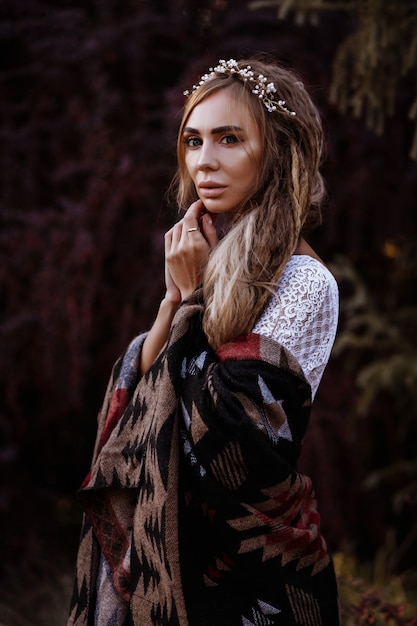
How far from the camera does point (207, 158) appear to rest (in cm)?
175

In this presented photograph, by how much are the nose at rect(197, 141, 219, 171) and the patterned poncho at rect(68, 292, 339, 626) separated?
33 centimetres

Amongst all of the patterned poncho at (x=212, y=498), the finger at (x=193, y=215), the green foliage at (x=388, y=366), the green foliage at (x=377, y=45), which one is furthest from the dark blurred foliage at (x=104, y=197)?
the patterned poncho at (x=212, y=498)

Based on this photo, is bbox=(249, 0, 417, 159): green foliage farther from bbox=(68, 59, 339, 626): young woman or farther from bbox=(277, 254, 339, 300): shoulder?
bbox=(277, 254, 339, 300): shoulder

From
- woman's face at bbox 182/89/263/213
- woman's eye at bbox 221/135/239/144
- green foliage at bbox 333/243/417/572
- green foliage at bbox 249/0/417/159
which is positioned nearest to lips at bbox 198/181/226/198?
woman's face at bbox 182/89/263/213

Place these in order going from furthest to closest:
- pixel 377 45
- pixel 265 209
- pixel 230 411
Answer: pixel 377 45, pixel 265 209, pixel 230 411

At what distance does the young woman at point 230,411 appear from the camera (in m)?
1.60

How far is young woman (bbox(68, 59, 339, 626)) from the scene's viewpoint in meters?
1.60

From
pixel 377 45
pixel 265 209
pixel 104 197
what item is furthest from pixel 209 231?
pixel 104 197

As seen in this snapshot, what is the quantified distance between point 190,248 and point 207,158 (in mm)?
223

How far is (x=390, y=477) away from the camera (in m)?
4.18

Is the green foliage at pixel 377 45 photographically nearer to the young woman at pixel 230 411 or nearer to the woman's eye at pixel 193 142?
the young woman at pixel 230 411

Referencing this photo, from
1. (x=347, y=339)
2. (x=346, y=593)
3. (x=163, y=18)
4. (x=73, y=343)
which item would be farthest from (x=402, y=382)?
(x=163, y=18)

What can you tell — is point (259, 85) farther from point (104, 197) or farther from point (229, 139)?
point (104, 197)

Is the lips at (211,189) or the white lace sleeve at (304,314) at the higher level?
the lips at (211,189)
